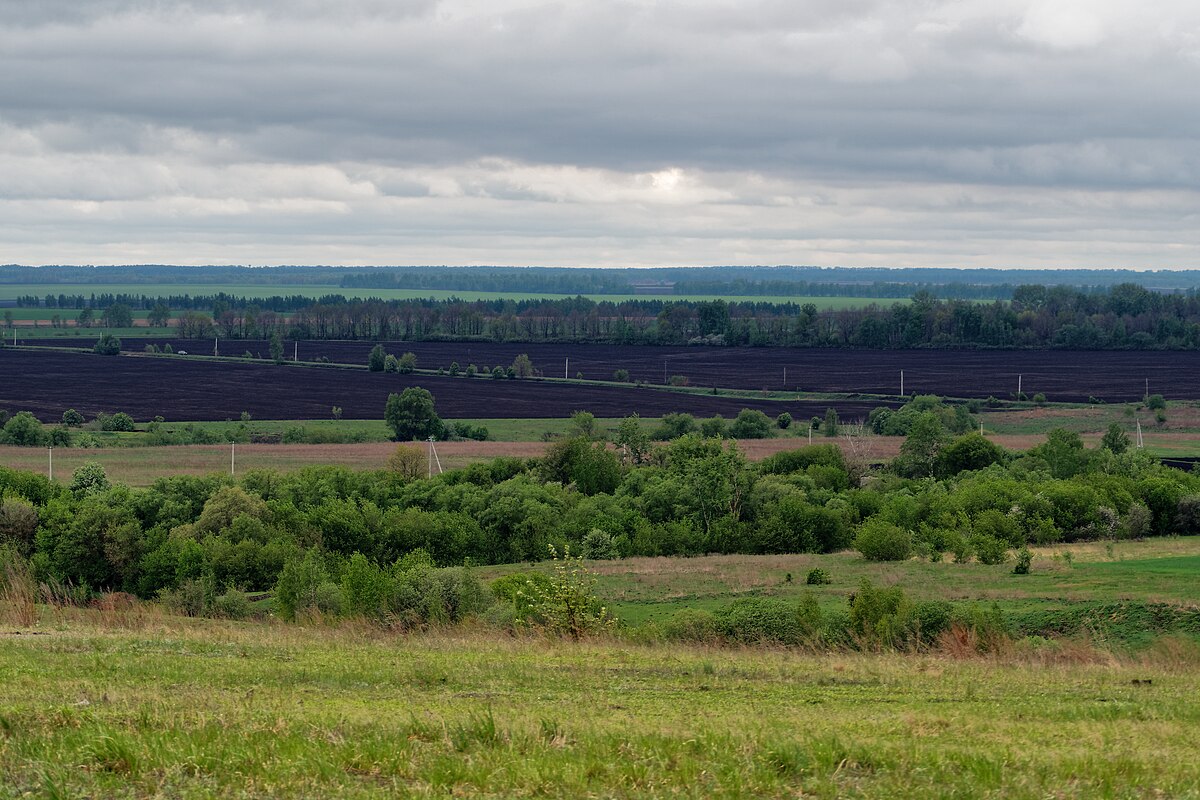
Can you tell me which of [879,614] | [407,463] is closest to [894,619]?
[879,614]

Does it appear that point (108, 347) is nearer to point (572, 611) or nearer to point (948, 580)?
point (948, 580)

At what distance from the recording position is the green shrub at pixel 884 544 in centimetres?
5125

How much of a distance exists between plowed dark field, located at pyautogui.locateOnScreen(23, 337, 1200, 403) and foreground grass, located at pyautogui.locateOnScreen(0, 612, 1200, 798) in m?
115

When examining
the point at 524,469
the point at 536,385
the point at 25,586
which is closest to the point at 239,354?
the point at 536,385

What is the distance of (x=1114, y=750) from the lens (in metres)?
11.2

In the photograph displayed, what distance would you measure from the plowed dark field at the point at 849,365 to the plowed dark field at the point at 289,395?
1505 cm

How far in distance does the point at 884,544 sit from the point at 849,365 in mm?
115659

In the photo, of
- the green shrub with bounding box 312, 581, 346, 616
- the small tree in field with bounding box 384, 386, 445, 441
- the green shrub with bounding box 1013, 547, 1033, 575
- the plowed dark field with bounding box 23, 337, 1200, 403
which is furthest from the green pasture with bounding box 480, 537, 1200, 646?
the plowed dark field with bounding box 23, 337, 1200, 403

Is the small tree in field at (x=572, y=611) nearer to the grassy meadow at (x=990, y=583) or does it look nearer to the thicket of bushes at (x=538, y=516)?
the grassy meadow at (x=990, y=583)

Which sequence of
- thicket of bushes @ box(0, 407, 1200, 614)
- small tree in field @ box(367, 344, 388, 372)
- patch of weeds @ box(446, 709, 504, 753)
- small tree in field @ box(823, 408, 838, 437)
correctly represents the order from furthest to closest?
small tree in field @ box(367, 344, 388, 372) → small tree in field @ box(823, 408, 838, 437) → thicket of bushes @ box(0, 407, 1200, 614) → patch of weeds @ box(446, 709, 504, 753)

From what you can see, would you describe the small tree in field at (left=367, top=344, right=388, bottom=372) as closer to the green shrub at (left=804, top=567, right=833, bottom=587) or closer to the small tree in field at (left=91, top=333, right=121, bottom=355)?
the small tree in field at (left=91, top=333, right=121, bottom=355)

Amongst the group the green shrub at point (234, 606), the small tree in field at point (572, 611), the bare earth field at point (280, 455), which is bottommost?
the bare earth field at point (280, 455)

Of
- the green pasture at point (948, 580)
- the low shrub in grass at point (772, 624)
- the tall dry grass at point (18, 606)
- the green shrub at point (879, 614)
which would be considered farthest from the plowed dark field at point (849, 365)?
the tall dry grass at point (18, 606)

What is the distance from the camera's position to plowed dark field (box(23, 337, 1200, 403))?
13388cm
